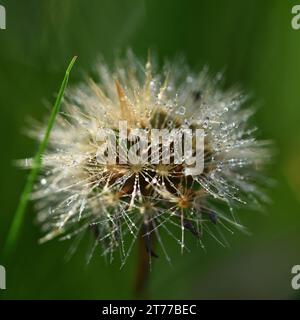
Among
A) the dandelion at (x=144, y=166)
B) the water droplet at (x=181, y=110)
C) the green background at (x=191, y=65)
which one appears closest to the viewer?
the dandelion at (x=144, y=166)

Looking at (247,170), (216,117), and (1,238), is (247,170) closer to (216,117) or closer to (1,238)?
(216,117)

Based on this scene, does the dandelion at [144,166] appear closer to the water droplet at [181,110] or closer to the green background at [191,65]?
the water droplet at [181,110]

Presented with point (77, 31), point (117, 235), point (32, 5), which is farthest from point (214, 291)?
point (32, 5)

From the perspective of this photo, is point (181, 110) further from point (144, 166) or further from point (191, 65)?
point (191, 65)

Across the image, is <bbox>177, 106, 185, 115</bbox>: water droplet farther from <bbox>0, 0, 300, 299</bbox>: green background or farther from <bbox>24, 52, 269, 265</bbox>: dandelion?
<bbox>0, 0, 300, 299</bbox>: green background

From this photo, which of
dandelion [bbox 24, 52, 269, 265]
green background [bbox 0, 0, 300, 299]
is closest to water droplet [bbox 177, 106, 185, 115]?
dandelion [bbox 24, 52, 269, 265]

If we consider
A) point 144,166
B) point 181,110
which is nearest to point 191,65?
point 181,110

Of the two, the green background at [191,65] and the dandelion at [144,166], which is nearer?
the dandelion at [144,166]

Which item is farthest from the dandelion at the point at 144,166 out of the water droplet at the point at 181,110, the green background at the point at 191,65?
the green background at the point at 191,65
